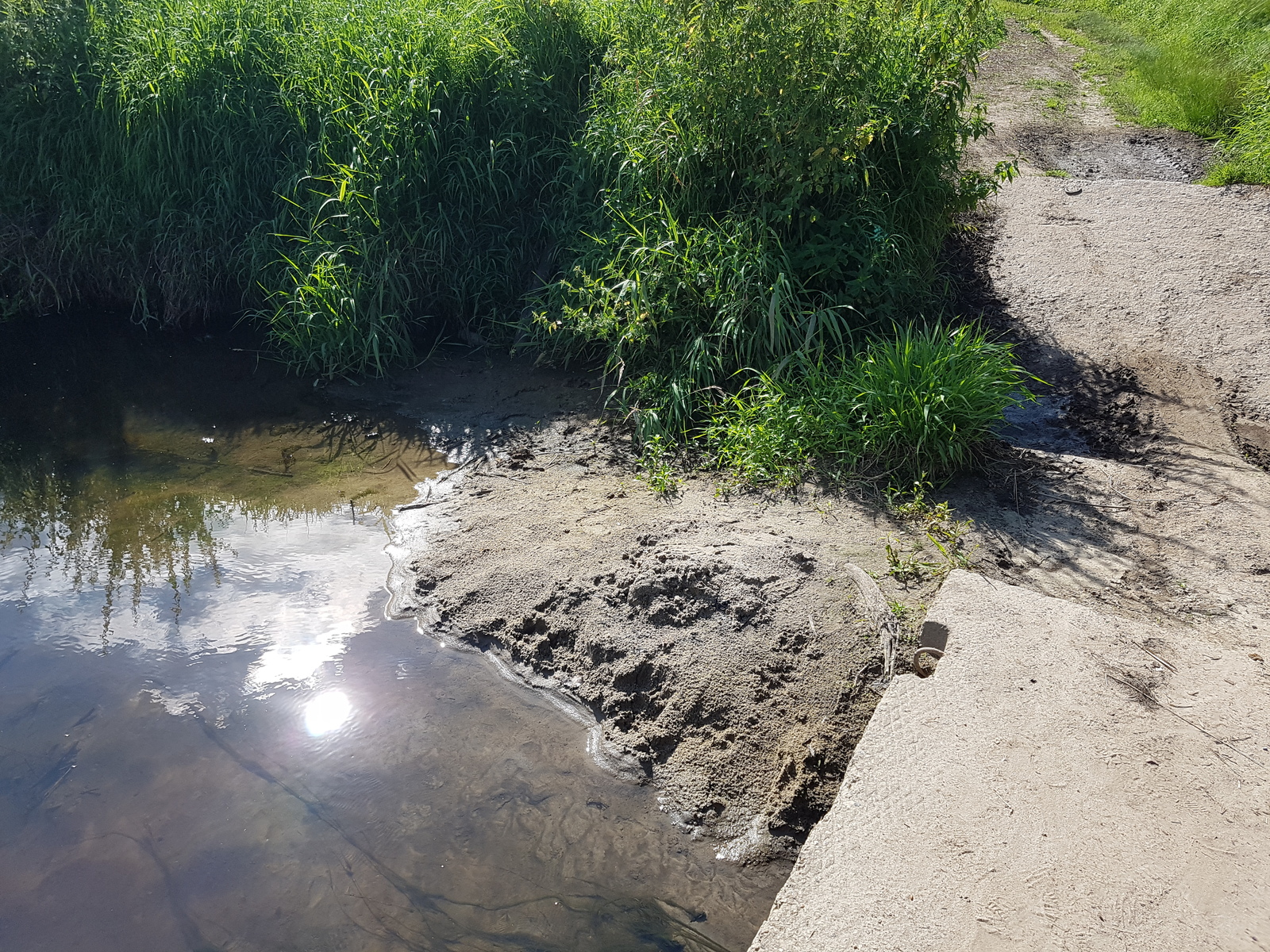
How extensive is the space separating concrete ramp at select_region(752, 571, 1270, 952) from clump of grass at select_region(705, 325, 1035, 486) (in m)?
1.24

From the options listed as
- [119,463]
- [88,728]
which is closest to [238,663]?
[88,728]

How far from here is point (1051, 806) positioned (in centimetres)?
234

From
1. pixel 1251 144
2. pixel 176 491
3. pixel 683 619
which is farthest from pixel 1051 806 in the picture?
pixel 1251 144

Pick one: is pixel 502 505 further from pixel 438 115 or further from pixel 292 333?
pixel 438 115

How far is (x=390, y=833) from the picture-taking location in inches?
113

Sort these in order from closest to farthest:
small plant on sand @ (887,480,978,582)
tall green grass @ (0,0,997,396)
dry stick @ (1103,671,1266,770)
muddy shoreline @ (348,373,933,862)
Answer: dry stick @ (1103,671,1266,770)
muddy shoreline @ (348,373,933,862)
small plant on sand @ (887,480,978,582)
tall green grass @ (0,0,997,396)

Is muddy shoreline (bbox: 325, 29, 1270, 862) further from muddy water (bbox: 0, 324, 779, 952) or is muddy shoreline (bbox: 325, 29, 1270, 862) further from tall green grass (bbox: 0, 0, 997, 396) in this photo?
tall green grass (bbox: 0, 0, 997, 396)

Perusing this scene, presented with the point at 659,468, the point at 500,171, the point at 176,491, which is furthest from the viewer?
the point at 500,171

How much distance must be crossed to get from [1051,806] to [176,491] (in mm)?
4414

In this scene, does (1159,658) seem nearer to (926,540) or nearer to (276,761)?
(926,540)

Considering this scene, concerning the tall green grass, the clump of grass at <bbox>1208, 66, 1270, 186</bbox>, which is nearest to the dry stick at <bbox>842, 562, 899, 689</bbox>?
the tall green grass

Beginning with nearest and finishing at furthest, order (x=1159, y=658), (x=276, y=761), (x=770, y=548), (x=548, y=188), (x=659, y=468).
A: (x=1159, y=658) → (x=276, y=761) → (x=770, y=548) → (x=659, y=468) → (x=548, y=188)

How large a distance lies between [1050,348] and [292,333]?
192 inches

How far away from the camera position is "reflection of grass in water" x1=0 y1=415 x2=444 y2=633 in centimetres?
423
